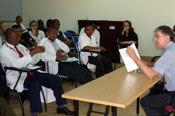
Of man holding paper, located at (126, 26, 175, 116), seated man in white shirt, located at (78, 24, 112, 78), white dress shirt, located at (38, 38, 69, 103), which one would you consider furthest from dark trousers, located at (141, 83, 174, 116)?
seated man in white shirt, located at (78, 24, 112, 78)

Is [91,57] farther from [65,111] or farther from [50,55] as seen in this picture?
[65,111]

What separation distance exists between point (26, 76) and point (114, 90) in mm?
1723

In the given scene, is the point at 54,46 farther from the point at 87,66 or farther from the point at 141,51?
the point at 141,51

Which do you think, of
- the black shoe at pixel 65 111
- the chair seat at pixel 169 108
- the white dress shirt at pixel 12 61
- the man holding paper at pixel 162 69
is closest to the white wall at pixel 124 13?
the black shoe at pixel 65 111

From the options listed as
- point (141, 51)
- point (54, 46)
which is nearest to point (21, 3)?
point (141, 51)

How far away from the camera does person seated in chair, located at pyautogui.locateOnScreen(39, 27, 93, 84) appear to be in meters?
4.33

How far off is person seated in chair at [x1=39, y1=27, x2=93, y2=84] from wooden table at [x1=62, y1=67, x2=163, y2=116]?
1.32 metres

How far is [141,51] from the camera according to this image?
8.42 m

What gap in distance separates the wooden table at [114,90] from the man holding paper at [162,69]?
16 cm

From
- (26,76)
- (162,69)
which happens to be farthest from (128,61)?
(26,76)

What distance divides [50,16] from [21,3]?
1308mm

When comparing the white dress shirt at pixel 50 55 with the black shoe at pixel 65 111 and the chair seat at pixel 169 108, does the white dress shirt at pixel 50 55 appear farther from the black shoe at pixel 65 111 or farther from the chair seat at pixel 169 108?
A: the chair seat at pixel 169 108

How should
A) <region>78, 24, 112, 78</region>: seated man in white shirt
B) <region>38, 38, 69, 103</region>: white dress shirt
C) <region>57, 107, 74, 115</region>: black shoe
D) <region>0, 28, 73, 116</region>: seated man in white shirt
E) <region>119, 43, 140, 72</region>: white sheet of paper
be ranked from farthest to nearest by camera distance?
<region>78, 24, 112, 78</region>: seated man in white shirt < <region>38, 38, 69, 103</region>: white dress shirt < <region>57, 107, 74, 115</region>: black shoe < <region>0, 28, 73, 116</region>: seated man in white shirt < <region>119, 43, 140, 72</region>: white sheet of paper

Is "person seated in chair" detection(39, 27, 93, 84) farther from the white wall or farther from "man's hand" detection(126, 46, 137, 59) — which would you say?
the white wall
